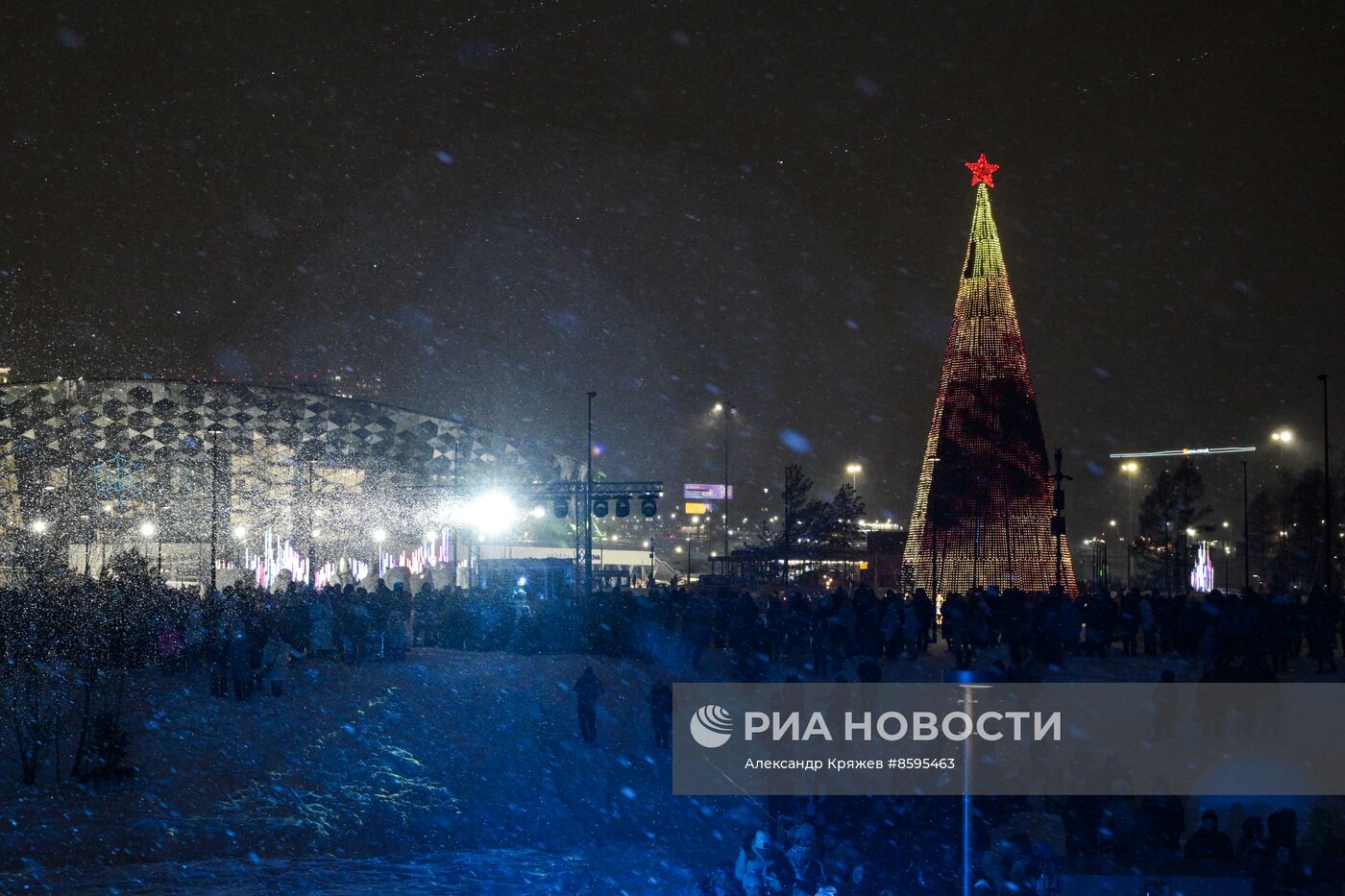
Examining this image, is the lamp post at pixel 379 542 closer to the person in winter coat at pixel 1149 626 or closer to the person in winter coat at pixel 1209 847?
the person in winter coat at pixel 1149 626

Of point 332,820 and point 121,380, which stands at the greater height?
point 121,380

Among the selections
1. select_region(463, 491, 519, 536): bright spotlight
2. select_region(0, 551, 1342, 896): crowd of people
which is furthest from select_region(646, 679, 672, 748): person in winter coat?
select_region(463, 491, 519, 536): bright spotlight

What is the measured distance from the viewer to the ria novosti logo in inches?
437

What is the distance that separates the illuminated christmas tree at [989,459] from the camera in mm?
22578

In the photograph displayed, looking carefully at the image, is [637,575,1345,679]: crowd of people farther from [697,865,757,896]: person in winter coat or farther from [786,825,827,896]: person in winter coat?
[697,865,757,896]: person in winter coat

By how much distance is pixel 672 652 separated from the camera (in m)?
17.8

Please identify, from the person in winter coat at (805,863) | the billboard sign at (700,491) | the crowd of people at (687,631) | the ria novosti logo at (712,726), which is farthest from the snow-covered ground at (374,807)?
the billboard sign at (700,491)

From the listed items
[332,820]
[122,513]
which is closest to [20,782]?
[332,820]

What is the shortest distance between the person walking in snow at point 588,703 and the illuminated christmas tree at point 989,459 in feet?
38.7

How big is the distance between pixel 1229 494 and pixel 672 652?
6935cm

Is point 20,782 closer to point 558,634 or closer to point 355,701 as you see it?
point 355,701

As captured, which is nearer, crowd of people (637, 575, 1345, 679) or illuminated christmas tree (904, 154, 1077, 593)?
crowd of people (637, 575, 1345, 679)

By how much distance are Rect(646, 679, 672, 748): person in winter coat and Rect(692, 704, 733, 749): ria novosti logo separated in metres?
0.89

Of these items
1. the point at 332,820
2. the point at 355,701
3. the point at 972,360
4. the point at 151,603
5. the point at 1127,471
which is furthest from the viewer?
the point at 1127,471
